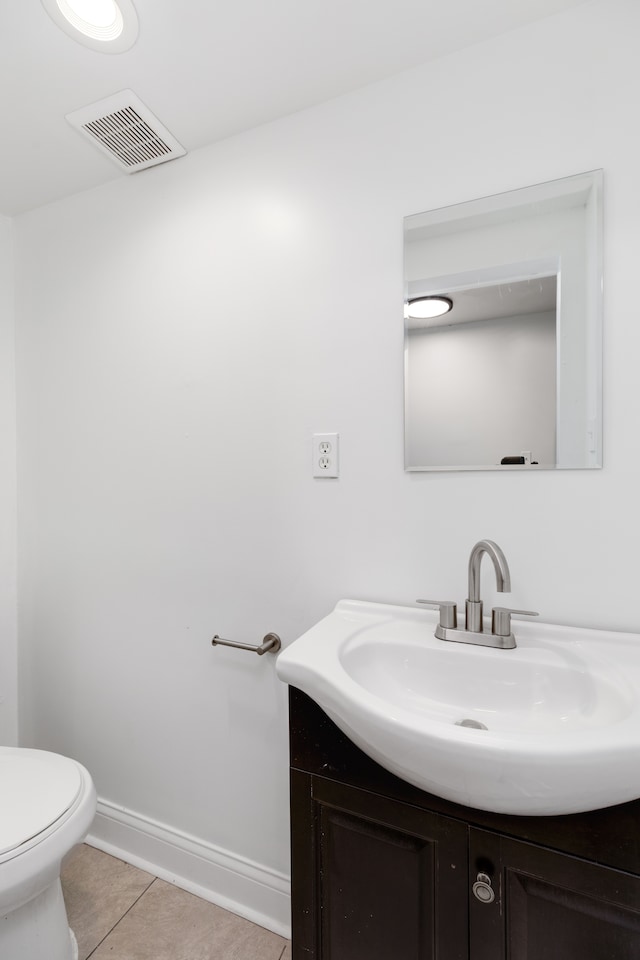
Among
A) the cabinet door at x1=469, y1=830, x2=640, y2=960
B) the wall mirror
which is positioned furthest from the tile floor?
the wall mirror

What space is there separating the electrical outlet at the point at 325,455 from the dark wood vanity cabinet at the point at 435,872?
0.55m

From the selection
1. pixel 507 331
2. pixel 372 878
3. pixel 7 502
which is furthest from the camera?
pixel 7 502

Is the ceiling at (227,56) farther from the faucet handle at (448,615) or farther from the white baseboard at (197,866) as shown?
the white baseboard at (197,866)

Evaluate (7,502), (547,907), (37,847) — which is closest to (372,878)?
(547,907)

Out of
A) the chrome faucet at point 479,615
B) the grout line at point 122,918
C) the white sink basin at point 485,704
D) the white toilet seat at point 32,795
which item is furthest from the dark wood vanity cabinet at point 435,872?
the grout line at point 122,918

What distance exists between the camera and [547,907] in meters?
0.70

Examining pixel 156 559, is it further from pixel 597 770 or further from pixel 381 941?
pixel 597 770

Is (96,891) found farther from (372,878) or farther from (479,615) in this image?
(479,615)

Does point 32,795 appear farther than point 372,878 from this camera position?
Yes

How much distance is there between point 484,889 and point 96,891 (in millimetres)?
1319

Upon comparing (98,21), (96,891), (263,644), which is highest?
(98,21)

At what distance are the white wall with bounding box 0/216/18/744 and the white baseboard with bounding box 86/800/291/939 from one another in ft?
1.78

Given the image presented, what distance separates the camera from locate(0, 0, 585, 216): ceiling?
3.20 ft

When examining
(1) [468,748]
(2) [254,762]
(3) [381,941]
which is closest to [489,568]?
(1) [468,748]
